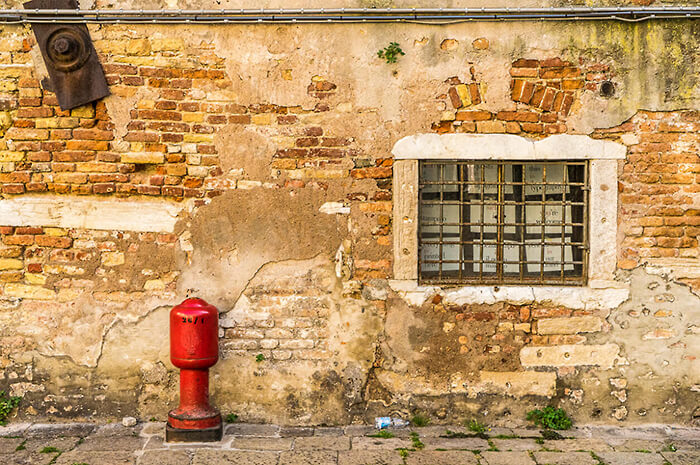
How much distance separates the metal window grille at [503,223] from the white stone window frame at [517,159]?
10 cm

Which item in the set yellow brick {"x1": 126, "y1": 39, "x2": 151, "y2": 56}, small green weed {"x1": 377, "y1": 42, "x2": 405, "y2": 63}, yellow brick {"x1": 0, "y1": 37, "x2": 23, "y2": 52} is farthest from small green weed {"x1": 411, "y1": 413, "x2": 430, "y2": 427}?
yellow brick {"x1": 0, "y1": 37, "x2": 23, "y2": 52}

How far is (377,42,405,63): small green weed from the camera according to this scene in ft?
15.0

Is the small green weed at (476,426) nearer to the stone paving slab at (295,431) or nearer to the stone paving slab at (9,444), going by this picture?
the stone paving slab at (295,431)

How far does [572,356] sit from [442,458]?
4.37 feet

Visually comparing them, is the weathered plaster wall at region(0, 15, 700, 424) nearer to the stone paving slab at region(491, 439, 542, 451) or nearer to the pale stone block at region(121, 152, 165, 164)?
the pale stone block at region(121, 152, 165, 164)

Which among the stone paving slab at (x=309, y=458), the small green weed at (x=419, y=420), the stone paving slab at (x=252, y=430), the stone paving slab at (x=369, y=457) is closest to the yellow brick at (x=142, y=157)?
the stone paving slab at (x=252, y=430)

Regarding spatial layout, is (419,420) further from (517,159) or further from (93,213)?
(93,213)

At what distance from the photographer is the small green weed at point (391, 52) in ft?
15.0

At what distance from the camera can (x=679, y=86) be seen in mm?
4641

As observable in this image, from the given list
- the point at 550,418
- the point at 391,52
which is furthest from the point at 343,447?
the point at 391,52

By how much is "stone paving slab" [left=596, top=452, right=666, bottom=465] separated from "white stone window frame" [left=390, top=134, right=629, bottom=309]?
106cm

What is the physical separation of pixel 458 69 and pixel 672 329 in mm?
2555

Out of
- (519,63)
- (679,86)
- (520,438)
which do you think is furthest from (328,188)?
(679,86)

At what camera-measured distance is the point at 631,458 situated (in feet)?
13.7
